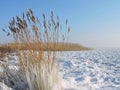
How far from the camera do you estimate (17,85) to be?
13.9 ft

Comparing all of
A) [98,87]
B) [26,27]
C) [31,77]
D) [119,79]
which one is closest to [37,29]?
[26,27]

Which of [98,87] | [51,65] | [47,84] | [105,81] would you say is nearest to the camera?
[47,84]

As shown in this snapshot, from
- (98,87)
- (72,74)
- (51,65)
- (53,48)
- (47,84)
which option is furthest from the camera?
(72,74)

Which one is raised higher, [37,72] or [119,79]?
[37,72]

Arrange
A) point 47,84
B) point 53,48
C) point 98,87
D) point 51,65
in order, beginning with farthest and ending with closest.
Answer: point 98,87 < point 53,48 < point 51,65 < point 47,84

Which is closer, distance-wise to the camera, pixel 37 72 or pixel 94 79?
pixel 37 72

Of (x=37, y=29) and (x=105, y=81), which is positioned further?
(x=105, y=81)

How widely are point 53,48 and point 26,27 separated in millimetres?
604

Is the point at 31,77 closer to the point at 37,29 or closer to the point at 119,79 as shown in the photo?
the point at 37,29

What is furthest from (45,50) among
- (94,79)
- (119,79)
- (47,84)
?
(119,79)

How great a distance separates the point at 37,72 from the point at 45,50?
54 cm

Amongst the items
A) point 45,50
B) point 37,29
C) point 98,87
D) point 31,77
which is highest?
point 37,29

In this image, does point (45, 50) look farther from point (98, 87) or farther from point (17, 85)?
point (98, 87)

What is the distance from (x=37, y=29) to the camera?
4355mm
